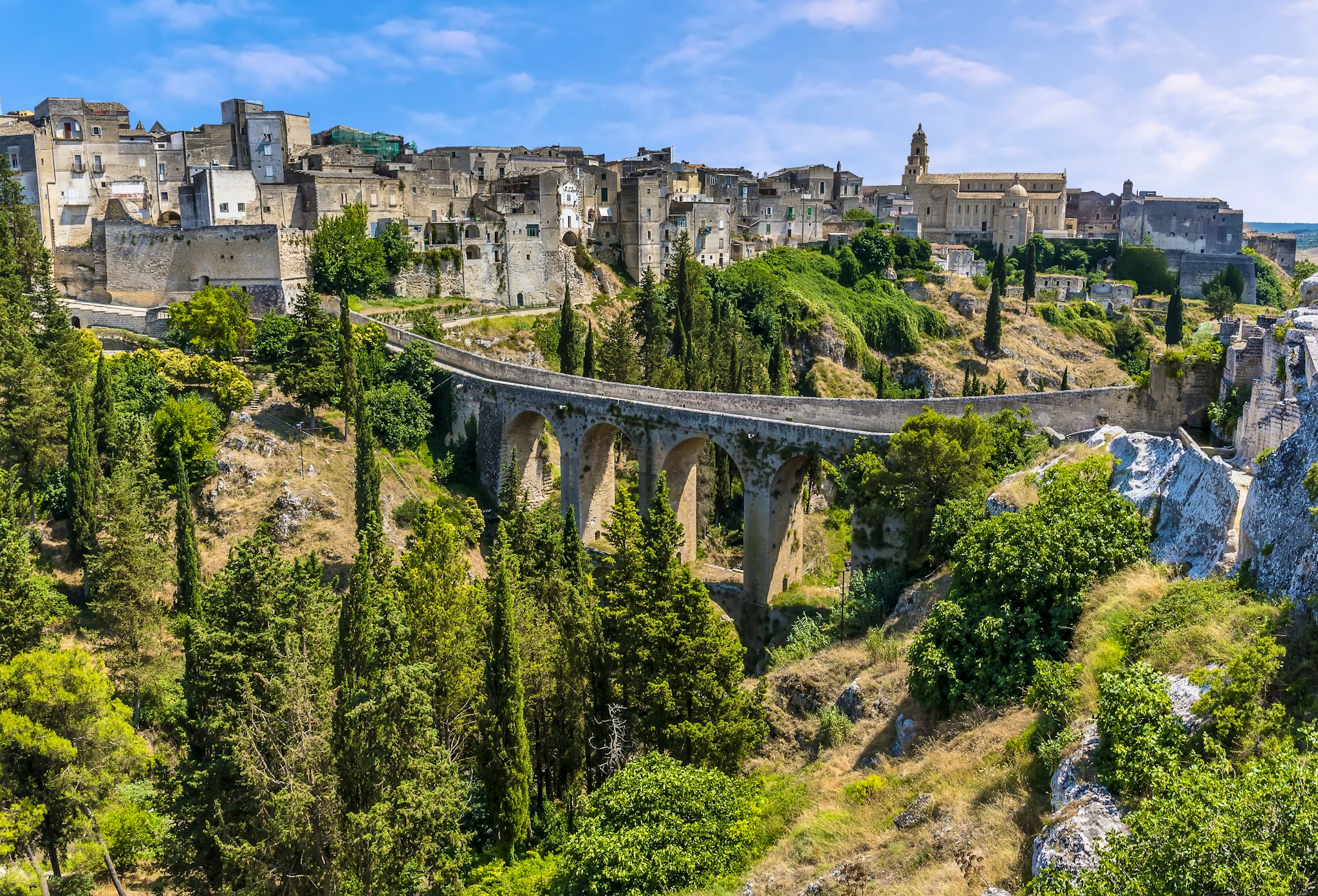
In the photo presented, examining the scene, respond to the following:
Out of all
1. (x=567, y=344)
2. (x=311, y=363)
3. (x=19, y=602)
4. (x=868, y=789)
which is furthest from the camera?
(x=567, y=344)

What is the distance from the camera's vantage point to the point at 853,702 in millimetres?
19344

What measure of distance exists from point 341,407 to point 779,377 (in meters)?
25.4

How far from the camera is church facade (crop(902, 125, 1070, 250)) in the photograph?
9506 cm

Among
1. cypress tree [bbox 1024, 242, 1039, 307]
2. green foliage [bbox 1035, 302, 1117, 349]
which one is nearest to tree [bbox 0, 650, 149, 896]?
green foliage [bbox 1035, 302, 1117, 349]

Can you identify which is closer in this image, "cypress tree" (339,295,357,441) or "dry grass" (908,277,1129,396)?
"cypress tree" (339,295,357,441)

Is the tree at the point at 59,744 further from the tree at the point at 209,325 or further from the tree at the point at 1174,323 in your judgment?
the tree at the point at 1174,323

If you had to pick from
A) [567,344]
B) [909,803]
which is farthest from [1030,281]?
[909,803]

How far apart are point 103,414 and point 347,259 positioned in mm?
18974

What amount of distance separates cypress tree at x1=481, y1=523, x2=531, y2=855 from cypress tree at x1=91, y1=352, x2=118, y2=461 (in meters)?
23.2

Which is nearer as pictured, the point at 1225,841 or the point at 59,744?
the point at 1225,841

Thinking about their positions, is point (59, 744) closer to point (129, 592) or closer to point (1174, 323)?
point (129, 592)

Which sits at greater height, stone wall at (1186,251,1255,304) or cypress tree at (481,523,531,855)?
stone wall at (1186,251,1255,304)

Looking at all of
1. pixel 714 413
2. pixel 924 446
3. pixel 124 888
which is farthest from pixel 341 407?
pixel 924 446

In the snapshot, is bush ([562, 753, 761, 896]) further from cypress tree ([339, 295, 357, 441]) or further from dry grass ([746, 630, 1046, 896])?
cypress tree ([339, 295, 357, 441])
